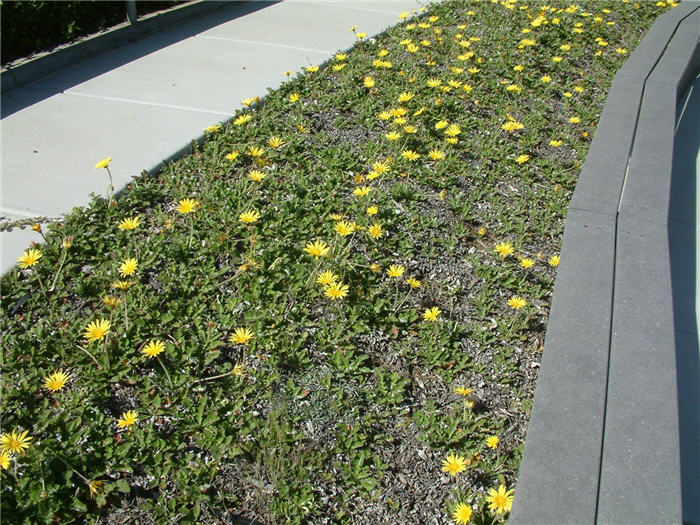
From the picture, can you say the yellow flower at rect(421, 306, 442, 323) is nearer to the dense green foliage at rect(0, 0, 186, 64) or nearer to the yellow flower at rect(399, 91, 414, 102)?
the yellow flower at rect(399, 91, 414, 102)

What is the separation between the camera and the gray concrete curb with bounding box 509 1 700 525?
78.1 inches

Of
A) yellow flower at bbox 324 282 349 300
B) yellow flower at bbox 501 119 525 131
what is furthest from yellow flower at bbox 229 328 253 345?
yellow flower at bbox 501 119 525 131

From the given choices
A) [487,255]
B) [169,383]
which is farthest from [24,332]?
[487,255]

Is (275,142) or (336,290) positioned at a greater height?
(275,142)

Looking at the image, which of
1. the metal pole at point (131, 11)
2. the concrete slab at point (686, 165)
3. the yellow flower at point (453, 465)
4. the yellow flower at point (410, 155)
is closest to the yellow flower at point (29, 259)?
the yellow flower at point (453, 465)

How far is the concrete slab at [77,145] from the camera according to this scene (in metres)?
3.31

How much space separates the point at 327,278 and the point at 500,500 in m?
1.13

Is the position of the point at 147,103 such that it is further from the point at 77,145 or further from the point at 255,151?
the point at 255,151

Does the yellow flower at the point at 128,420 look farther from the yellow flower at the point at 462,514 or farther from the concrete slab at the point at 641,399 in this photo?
the concrete slab at the point at 641,399

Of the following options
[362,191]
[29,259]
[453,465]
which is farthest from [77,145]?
[453,465]

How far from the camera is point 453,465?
2.18 meters

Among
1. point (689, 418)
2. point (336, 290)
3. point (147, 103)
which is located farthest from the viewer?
point (147, 103)

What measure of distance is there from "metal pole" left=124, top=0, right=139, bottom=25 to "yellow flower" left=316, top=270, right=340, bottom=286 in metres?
3.99

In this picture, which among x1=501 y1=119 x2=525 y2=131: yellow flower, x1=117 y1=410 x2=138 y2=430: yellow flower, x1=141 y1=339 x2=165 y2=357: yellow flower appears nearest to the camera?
x1=117 y1=410 x2=138 y2=430: yellow flower
